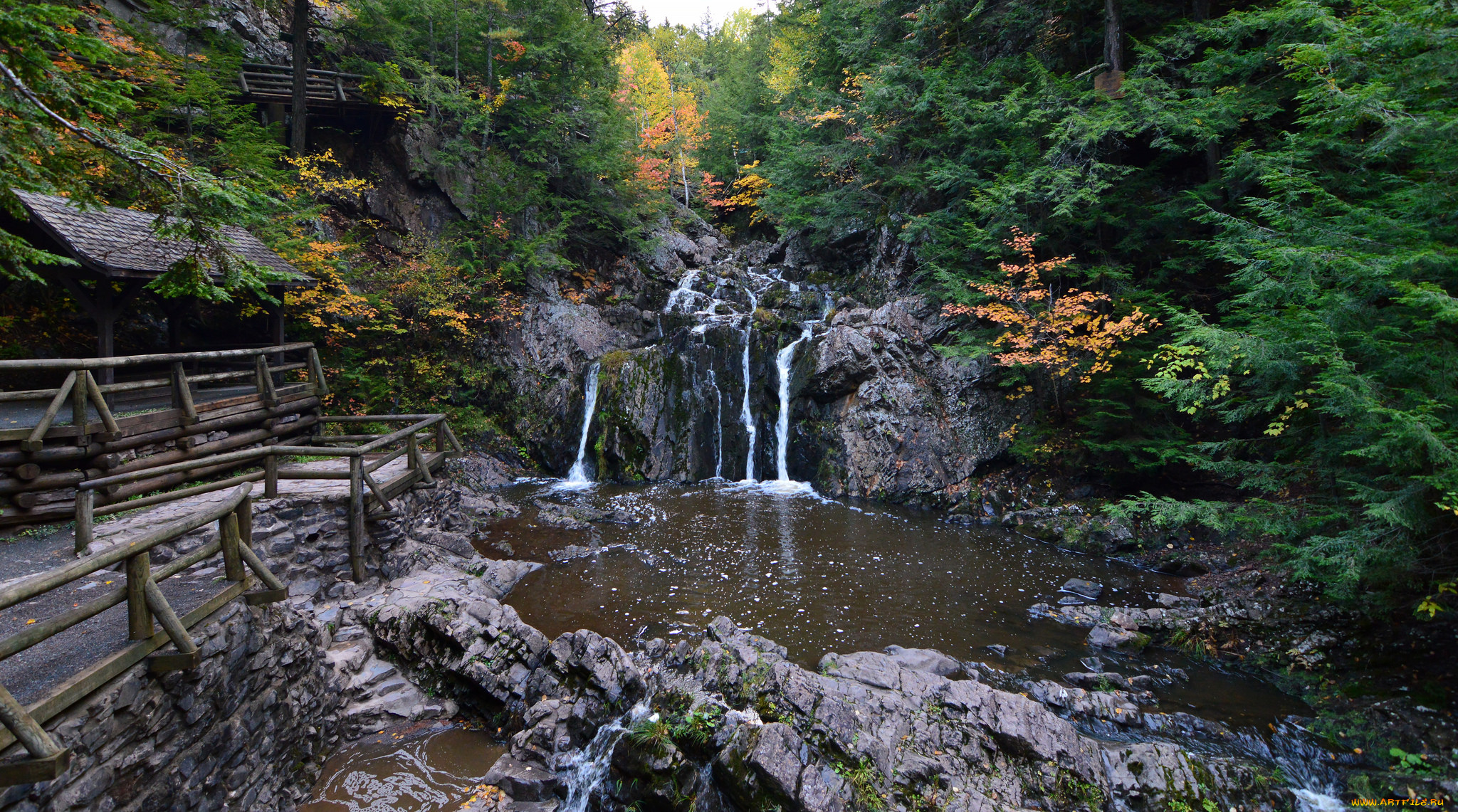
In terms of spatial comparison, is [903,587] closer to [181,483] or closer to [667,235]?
[181,483]

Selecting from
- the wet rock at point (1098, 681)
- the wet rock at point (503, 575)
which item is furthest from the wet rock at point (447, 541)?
the wet rock at point (1098, 681)

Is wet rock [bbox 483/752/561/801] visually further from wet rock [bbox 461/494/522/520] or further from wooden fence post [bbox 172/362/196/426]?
wet rock [bbox 461/494/522/520]

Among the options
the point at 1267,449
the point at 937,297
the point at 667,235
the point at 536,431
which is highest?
the point at 667,235

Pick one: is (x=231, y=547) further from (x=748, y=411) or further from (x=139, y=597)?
(x=748, y=411)

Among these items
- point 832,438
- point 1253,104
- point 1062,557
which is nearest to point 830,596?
point 1062,557

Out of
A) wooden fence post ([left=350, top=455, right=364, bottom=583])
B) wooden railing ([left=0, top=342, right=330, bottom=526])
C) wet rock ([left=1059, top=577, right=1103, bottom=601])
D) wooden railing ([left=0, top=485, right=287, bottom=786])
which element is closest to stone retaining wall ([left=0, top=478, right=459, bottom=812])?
wooden railing ([left=0, top=485, right=287, bottom=786])

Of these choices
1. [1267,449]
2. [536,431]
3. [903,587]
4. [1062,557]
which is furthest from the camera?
[536,431]

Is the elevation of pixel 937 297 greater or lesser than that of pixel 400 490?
greater

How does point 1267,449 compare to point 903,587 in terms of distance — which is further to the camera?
point 903,587

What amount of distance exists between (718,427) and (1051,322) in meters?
8.84

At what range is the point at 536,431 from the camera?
16.7 metres

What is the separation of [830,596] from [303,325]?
565 inches

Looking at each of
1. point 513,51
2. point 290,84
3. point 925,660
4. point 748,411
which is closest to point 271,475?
point 925,660

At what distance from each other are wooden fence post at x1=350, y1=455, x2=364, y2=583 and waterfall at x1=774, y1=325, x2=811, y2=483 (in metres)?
10.3
